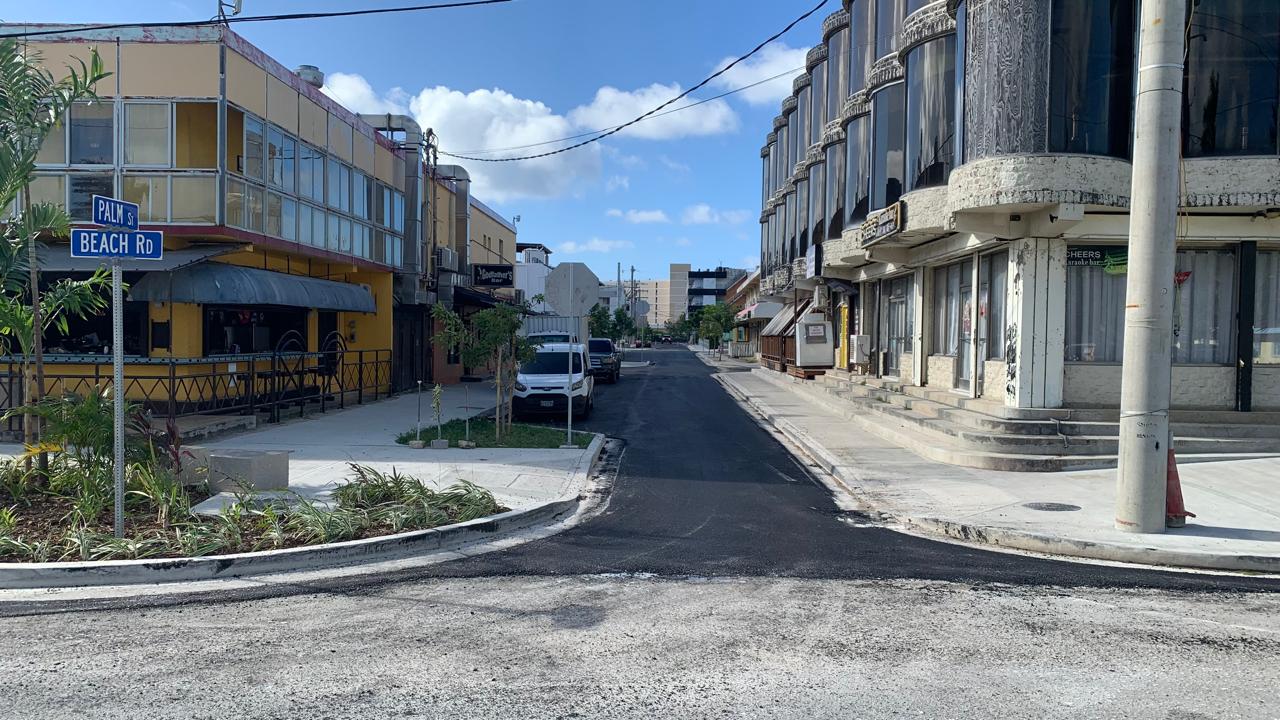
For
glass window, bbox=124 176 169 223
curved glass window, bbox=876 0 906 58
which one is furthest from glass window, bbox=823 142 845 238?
glass window, bbox=124 176 169 223

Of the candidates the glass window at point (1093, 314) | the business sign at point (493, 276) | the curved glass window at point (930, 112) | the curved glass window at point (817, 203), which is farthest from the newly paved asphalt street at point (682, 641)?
the business sign at point (493, 276)

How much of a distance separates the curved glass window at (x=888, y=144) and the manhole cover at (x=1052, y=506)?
10.2m

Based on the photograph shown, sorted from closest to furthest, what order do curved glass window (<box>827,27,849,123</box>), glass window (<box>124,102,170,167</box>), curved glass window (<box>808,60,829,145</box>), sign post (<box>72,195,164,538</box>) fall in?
sign post (<box>72,195,164,538</box>) → glass window (<box>124,102,170,167</box>) → curved glass window (<box>827,27,849,123</box>) → curved glass window (<box>808,60,829,145</box>)

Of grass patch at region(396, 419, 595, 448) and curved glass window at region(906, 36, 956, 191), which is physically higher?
curved glass window at region(906, 36, 956, 191)

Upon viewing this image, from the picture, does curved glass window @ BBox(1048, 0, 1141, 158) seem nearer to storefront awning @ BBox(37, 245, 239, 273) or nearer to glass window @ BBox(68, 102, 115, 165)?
storefront awning @ BBox(37, 245, 239, 273)

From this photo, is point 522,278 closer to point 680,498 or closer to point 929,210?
point 929,210

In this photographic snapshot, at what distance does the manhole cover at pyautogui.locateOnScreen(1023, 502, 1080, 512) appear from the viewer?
960 cm

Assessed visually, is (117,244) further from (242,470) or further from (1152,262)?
(1152,262)

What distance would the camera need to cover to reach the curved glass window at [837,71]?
25578 millimetres

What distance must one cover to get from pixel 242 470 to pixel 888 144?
1510 cm

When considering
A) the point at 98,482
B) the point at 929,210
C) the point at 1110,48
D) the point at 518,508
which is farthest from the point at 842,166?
the point at 98,482

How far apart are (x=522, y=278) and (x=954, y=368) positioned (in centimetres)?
3062

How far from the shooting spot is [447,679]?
474cm

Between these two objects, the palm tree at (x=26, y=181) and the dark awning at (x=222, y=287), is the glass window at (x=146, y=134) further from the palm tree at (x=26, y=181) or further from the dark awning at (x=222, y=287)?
the palm tree at (x=26, y=181)
